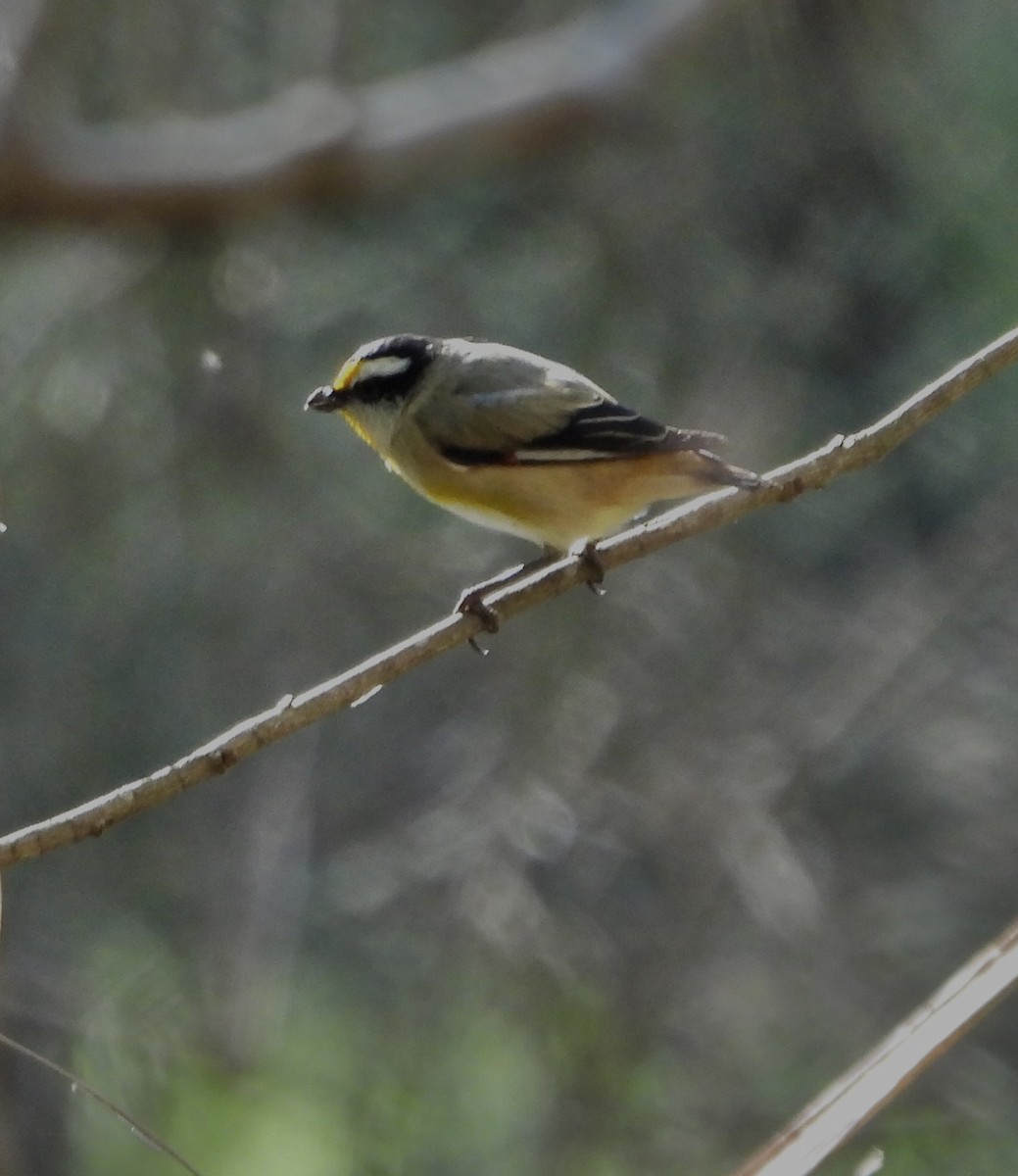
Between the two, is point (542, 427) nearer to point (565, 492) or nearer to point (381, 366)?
point (565, 492)

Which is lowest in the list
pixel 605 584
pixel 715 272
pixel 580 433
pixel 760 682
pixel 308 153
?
pixel 580 433

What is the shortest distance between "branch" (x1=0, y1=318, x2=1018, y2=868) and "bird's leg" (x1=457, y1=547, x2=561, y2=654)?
0.02 m

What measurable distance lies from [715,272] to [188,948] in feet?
8.86

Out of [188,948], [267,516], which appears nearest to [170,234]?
[267,516]

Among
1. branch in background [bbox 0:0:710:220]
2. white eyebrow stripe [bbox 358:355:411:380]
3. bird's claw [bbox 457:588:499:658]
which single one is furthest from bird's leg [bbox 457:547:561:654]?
branch in background [bbox 0:0:710:220]

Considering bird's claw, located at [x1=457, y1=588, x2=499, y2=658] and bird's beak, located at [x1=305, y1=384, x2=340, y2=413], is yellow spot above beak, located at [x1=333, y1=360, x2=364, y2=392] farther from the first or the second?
bird's claw, located at [x1=457, y1=588, x2=499, y2=658]

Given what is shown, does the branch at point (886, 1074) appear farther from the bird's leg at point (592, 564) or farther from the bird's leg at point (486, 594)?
the bird's leg at point (592, 564)

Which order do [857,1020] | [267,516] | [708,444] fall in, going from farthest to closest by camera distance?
[267,516] → [857,1020] → [708,444]

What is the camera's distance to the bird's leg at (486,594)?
2.61 metres

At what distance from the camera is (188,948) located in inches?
211

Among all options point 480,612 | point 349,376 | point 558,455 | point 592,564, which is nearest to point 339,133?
point 349,376

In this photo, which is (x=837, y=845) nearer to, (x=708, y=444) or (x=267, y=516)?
(x=267, y=516)

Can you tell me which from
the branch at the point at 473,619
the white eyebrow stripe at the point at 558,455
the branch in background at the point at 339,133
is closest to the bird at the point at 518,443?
the white eyebrow stripe at the point at 558,455

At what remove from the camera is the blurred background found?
514cm
